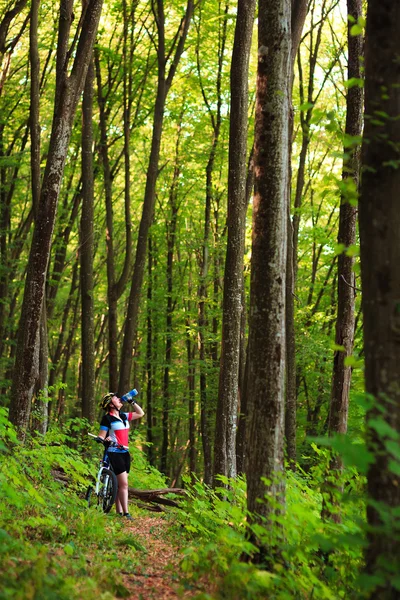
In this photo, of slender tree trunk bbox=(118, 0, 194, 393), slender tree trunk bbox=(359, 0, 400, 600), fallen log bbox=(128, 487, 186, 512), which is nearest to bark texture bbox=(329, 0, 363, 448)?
slender tree trunk bbox=(359, 0, 400, 600)

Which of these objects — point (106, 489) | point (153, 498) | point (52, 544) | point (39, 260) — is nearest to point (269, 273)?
point (52, 544)

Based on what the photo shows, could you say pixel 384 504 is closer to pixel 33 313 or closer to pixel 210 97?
pixel 33 313

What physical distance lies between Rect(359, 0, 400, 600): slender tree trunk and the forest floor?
1787mm

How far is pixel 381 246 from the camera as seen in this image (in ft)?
14.1

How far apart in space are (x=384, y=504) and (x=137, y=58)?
19.8 metres

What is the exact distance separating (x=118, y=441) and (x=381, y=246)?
7296 millimetres

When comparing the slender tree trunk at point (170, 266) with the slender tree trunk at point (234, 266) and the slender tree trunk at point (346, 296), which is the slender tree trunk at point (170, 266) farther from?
the slender tree trunk at point (346, 296)

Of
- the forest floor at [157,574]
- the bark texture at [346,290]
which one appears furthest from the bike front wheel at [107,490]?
the bark texture at [346,290]

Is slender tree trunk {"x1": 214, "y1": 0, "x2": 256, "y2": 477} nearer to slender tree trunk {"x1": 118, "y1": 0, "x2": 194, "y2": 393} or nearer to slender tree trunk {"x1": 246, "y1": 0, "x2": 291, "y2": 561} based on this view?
slender tree trunk {"x1": 246, "y1": 0, "x2": 291, "y2": 561}

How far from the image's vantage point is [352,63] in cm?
849

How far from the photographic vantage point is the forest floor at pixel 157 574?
5434mm

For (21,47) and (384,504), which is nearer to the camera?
(384,504)

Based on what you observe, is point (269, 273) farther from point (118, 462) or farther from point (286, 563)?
point (118, 462)

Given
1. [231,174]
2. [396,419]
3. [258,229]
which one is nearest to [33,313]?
[231,174]
